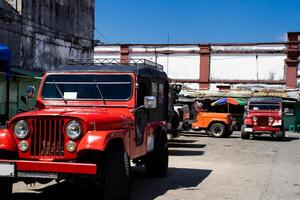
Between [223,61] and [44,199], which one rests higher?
[223,61]

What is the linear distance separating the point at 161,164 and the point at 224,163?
4.20 metres

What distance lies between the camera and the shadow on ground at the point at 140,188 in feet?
29.9

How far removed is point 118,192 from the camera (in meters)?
7.99

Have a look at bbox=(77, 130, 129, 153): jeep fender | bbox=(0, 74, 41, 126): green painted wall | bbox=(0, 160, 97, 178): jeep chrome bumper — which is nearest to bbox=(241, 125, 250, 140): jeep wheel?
bbox=(0, 74, 41, 126): green painted wall

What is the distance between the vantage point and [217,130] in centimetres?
2914

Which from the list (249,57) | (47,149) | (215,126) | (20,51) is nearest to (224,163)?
(47,149)

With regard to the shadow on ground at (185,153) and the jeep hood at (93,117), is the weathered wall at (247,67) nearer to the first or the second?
the shadow on ground at (185,153)

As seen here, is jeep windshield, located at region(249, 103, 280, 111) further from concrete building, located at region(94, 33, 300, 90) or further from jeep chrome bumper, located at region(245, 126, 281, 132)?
concrete building, located at region(94, 33, 300, 90)

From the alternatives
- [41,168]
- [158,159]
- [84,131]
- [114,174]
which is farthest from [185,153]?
[41,168]

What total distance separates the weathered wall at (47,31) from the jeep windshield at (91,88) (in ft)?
39.6

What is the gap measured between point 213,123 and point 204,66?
45.5 ft

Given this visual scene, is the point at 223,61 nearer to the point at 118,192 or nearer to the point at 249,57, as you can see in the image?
the point at 249,57

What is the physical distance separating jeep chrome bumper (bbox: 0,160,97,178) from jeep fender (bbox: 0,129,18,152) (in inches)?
11.3

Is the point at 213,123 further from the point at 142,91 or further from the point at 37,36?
the point at 142,91
